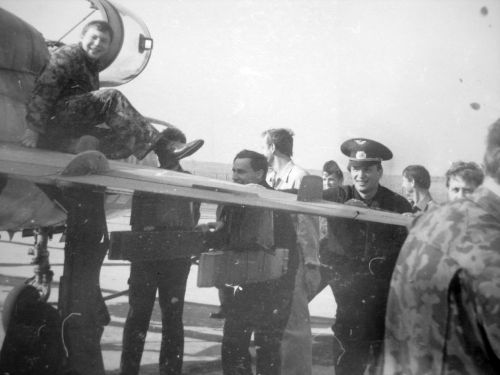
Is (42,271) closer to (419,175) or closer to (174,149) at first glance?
(174,149)

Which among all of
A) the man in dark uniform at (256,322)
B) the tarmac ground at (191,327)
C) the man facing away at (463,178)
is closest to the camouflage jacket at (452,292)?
the man in dark uniform at (256,322)

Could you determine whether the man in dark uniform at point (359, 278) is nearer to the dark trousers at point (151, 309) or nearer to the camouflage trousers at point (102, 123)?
the dark trousers at point (151, 309)

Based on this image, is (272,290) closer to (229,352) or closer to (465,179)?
(229,352)

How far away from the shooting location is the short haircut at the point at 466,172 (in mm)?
3910

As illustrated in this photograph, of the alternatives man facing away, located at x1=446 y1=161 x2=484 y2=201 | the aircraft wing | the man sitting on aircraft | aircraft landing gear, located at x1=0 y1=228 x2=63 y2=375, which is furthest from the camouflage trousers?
man facing away, located at x1=446 y1=161 x2=484 y2=201

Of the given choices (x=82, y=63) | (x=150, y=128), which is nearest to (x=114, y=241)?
(x=150, y=128)

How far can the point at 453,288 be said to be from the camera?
1293mm

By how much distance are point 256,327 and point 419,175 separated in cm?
257

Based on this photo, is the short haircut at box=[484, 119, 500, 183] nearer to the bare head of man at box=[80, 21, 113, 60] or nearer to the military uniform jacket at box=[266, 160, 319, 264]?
the military uniform jacket at box=[266, 160, 319, 264]

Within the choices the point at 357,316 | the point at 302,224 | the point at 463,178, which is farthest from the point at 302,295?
the point at 463,178

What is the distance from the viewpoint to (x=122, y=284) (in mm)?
8320

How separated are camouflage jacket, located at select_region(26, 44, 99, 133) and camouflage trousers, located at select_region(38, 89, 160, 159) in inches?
2.4

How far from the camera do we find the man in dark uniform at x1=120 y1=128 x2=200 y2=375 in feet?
10.2

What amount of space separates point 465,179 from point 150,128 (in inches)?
104
